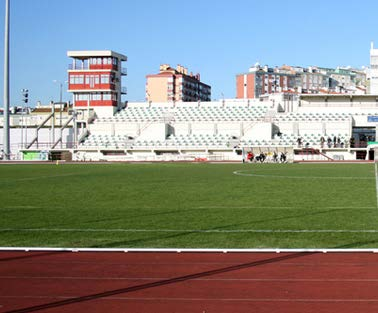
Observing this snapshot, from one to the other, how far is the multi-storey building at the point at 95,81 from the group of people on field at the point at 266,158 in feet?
84.1

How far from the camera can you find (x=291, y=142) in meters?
68.2

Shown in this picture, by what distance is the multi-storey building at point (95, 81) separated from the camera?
80000 millimetres

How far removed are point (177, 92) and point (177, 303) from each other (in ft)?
423

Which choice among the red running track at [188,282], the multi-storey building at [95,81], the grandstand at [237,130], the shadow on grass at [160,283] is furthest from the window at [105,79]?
the shadow on grass at [160,283]

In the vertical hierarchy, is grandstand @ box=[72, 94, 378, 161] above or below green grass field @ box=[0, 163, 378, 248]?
above

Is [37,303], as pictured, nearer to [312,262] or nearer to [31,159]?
[312,262]

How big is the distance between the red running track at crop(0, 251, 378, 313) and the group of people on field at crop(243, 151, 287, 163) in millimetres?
49354

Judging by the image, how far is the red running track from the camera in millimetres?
6832

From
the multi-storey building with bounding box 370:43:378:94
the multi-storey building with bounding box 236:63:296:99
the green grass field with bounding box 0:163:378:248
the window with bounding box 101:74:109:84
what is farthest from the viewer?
the multi-storey building with bounding box 236:63:296:99

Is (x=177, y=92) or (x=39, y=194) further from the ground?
(x=177, y=92)

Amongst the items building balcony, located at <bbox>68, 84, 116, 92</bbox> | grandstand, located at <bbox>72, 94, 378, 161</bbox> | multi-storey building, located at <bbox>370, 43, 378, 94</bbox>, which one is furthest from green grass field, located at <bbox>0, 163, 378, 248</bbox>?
multi-storey building, located at <bbox>370, 43, 378, 94</bbox>

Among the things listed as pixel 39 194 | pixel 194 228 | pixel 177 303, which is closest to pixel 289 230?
pixel 194 228

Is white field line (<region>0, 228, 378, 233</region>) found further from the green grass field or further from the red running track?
the red running track

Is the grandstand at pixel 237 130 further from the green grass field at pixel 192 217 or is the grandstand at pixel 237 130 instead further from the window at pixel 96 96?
the green grass field at pixel 192 217
